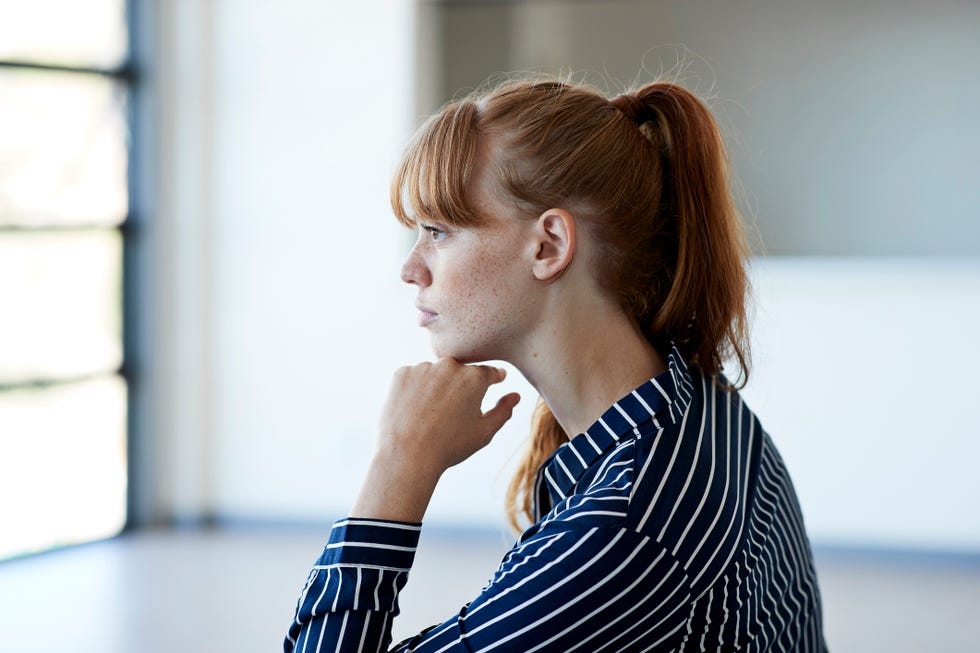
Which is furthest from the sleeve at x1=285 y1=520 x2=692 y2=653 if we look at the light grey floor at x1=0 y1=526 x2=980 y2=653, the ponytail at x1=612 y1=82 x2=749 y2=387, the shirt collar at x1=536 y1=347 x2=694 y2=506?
the light grey floor at x1=0 y1=526 x2=980 y2=653

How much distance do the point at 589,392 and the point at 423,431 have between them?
0.60ft

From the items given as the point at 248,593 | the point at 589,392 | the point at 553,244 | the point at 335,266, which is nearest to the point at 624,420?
the point at 589,392

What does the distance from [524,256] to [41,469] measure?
3.68 meters

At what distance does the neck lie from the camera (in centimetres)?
126

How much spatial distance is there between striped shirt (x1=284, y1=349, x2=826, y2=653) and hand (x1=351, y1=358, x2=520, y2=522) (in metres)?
0.03

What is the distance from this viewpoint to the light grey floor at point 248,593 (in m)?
3.35

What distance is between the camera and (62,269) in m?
4.51

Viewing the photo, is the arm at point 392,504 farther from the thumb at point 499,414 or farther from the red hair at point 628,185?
the red hair at point 628,185

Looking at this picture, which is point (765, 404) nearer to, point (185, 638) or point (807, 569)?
point (185, 638)

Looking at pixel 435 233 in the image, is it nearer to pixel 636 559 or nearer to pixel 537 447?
pixel 537 447

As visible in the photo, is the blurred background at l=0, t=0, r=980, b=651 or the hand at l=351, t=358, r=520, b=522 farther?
the blurred background at l=0, t=0, r=980, b=651

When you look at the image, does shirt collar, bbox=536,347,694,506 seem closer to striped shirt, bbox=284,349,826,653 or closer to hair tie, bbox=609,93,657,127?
striped shirt, bbox=284,349,826,653

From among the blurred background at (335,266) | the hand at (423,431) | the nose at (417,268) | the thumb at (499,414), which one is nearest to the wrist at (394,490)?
the hand at (423,431)

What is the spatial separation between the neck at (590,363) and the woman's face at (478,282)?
39mm
